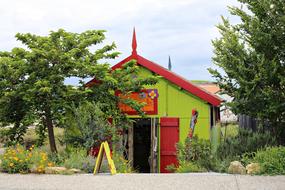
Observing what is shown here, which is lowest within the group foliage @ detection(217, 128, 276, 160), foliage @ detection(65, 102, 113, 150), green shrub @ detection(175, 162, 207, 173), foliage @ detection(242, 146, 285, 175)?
green shrub @ detection(175, 162, 207, 173)

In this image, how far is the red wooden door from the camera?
53.2ft

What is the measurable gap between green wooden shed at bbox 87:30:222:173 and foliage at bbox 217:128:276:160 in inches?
109

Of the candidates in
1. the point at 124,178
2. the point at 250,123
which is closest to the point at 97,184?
the point at 124,178

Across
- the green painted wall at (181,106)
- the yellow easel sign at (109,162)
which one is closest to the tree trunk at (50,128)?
the green painted wall at (181,106)

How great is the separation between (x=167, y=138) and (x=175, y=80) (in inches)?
84.2

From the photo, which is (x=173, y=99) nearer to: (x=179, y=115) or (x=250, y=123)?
(x=179, y=115)

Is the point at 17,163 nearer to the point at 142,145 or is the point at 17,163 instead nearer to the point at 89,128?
the point at 89,128

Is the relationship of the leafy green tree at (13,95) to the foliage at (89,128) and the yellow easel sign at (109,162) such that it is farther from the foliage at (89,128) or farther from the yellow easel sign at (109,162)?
the yellow easel sign at (109,162)

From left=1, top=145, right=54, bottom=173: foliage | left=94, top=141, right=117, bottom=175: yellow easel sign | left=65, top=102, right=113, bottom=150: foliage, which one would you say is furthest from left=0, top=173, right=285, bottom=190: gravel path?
left=65, top=102, right=113, bottom=150: foliage

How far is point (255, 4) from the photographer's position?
13.0 metres

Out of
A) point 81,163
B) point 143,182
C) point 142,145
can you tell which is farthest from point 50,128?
point 143,182

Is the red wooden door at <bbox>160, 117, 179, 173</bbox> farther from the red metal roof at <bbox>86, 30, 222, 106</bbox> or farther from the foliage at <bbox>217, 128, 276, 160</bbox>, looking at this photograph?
the foliage at <bbox>217, 128, 276, 160</bbox>

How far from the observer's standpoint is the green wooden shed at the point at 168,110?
16047 mm

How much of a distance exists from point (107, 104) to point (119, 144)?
61.8 inches
